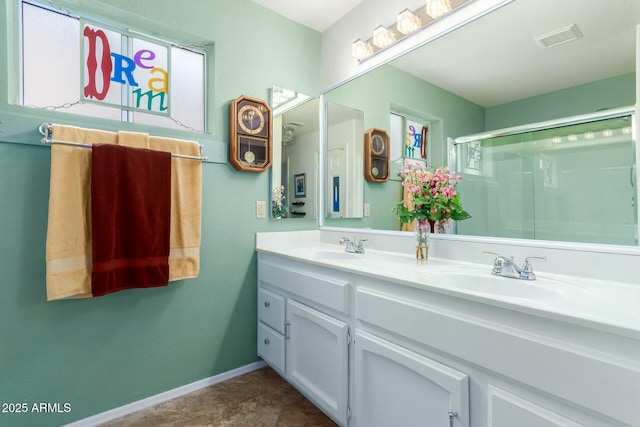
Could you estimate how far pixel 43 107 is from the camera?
1.52 meters

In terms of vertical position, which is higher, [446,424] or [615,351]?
[615,351]

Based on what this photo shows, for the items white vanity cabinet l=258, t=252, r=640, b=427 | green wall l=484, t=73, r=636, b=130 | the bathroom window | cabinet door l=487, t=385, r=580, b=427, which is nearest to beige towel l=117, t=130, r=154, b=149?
the bathroom window

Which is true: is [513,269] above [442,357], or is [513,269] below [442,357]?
above

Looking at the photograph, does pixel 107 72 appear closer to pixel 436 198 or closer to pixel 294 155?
pixel 294 155

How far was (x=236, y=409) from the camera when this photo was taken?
5.51ft

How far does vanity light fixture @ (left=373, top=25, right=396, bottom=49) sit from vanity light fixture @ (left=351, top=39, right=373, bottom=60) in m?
0.07

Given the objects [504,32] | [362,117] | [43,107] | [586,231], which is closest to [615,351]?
[586,231]

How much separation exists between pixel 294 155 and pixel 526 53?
1470 mm

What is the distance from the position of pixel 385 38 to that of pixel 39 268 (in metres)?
2.22

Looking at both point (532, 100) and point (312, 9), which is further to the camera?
point (312, 9)

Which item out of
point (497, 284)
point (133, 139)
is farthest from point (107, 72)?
point (497, 284)

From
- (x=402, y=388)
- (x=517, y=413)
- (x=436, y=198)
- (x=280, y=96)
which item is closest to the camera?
(x=517, y=413)

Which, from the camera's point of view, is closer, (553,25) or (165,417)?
(553,25)

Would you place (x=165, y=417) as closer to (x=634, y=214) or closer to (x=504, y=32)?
(x=634, y=214)
